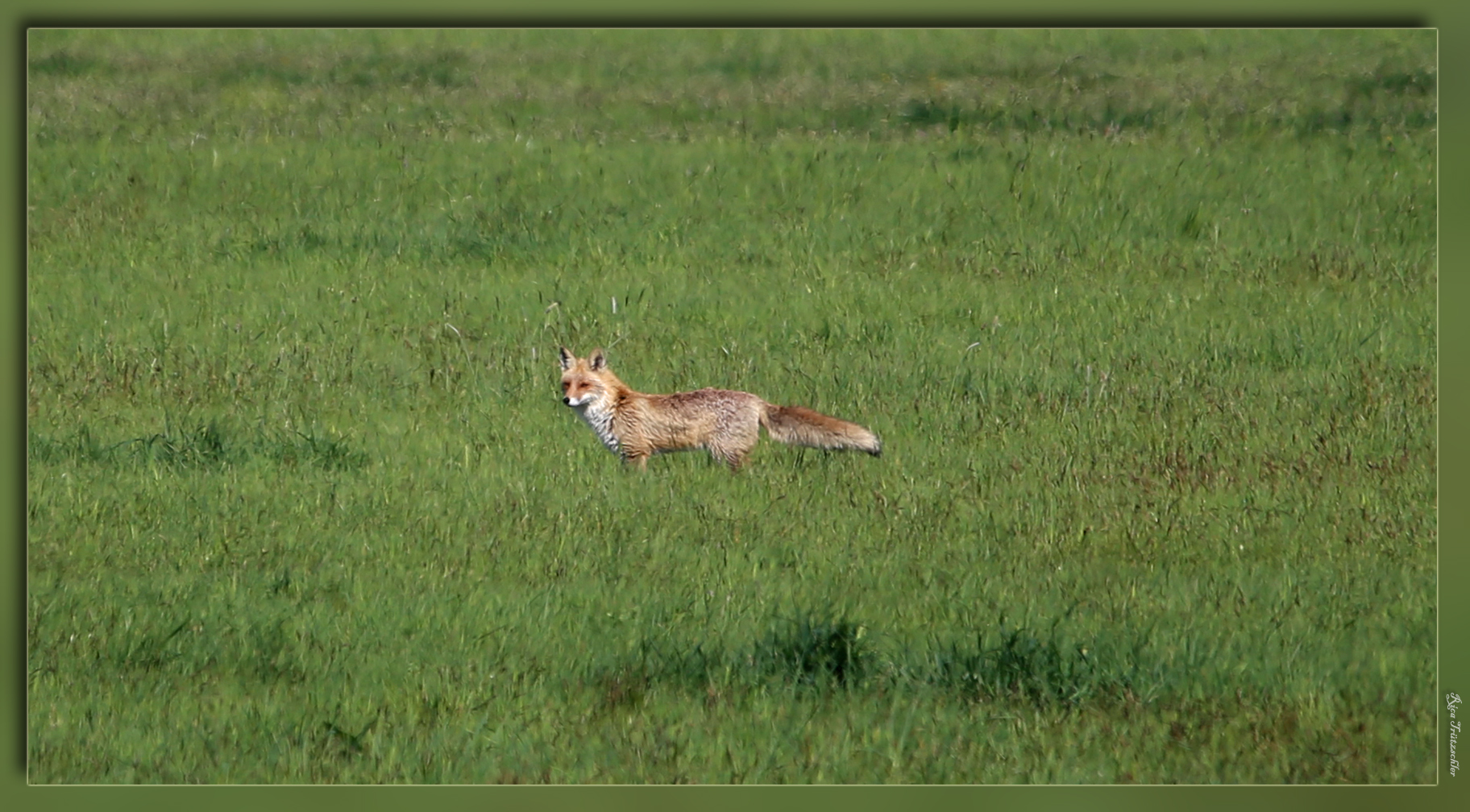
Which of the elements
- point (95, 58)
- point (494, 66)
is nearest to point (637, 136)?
point (494, 66)

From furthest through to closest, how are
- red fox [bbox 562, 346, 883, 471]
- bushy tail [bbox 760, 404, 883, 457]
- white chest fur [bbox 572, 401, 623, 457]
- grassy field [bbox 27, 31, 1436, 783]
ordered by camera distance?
white chest fur [bbox 572, 401, 623, 457]
red fox [bbox 562, 346, 883, 471]
bushy tail [bbox 760, 404, 883, 457]
grassy field [bbox 27, 31, 1436, 783]

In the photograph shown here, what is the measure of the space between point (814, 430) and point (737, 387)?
1.24 metres

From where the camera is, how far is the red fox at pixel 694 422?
868 cm

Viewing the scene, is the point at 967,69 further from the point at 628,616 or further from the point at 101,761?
the point at 101,761

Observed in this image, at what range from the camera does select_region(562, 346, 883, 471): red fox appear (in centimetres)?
868

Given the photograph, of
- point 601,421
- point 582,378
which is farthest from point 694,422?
point 582,378

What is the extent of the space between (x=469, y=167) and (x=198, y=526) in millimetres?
6180

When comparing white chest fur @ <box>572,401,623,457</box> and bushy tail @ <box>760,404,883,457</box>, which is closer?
bushy tail @ <box>760,404,883,457</box>

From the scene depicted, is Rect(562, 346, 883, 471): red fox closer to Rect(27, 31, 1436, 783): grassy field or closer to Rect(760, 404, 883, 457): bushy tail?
Rect(760, 404, 883, 457): bushy tail

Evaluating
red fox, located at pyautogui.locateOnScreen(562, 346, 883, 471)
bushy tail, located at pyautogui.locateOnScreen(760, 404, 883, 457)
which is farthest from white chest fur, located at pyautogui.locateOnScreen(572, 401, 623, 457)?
bushy tail, located at pyautogui.locateOnScreen(760, 404, 883, 457)

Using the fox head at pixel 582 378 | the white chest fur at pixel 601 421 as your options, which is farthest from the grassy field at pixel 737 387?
the fox head at pixel 582 378

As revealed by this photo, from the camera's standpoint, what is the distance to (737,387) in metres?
9.82

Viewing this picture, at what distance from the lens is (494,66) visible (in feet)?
44.7

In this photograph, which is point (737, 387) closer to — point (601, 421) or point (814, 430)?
point (601, 421)
